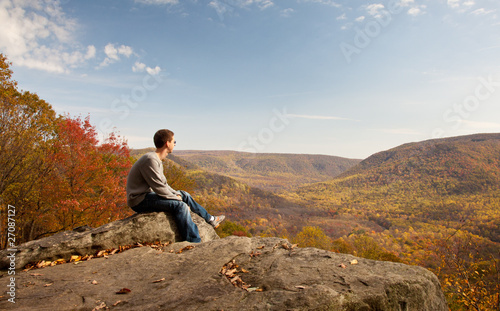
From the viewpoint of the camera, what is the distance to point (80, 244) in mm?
5637

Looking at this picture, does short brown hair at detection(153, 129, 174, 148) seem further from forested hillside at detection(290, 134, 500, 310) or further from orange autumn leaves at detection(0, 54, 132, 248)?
forested hillside at detection(290, 134, 500, 310)

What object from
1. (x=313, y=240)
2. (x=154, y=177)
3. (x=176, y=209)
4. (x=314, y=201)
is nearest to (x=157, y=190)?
(x=154, y=177)

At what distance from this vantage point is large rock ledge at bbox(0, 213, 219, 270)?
517cm

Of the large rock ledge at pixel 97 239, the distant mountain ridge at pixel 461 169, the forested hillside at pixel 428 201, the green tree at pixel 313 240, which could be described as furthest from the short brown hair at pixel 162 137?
the distant mountain ridge at pixel 461 169

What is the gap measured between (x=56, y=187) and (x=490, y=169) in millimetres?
219652

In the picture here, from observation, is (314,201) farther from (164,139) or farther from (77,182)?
(164,139)

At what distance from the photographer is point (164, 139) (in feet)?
21.7

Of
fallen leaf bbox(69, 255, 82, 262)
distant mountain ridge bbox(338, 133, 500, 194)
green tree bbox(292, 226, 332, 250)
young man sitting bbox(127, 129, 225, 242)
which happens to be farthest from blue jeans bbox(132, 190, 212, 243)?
distant mountain ridge bbox(338, 133, 500, 194)

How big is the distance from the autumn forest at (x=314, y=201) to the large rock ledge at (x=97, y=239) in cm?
899

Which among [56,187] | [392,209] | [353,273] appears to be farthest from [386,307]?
[392,209]

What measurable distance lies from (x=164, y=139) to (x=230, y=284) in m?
4.24

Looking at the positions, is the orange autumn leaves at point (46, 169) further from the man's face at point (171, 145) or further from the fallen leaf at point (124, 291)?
the fallen leaf at point (124, 291)

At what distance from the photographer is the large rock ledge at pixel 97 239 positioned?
17.0ft

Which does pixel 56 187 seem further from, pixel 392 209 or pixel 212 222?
pixel 392 209
